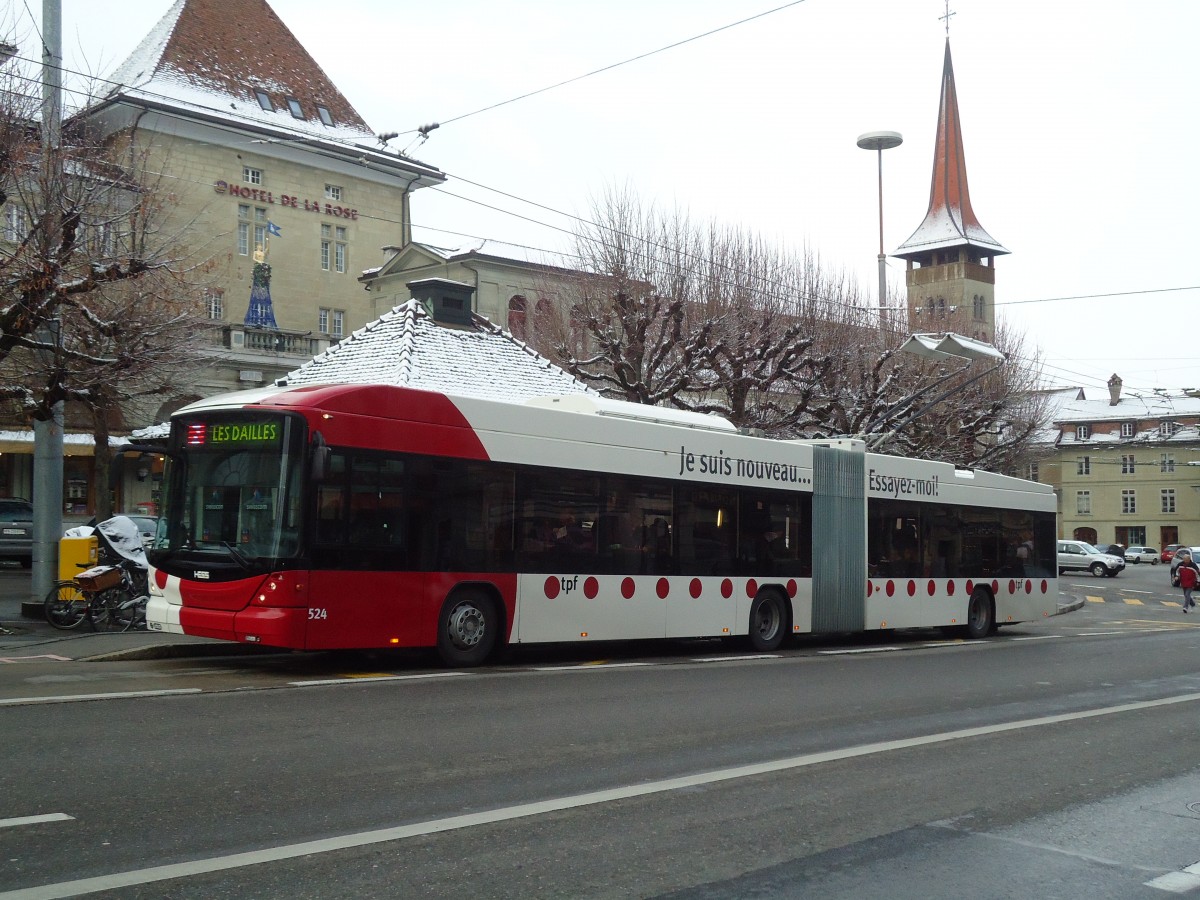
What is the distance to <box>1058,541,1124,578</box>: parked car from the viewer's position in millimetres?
63781

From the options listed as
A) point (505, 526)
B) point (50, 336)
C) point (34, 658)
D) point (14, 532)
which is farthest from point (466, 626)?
point (14, 532)

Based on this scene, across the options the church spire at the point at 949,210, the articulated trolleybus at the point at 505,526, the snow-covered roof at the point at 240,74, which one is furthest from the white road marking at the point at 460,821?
the church spire at the point at 949,210

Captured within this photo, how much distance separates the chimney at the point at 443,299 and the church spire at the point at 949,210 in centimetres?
6877

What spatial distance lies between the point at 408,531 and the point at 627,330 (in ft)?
57.7

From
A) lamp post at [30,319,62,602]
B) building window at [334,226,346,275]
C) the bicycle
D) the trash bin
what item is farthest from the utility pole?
building window at [334,226,346,275]

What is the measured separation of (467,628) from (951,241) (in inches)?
3302

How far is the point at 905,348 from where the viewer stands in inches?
1001

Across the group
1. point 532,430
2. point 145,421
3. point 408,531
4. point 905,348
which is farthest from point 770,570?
point 145,421

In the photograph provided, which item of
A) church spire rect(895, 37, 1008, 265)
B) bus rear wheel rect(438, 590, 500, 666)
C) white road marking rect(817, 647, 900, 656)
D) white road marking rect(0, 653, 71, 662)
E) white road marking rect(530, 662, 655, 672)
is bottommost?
white road marking rect(817, 647, 900, 656)

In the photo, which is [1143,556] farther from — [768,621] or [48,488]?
[48,488]

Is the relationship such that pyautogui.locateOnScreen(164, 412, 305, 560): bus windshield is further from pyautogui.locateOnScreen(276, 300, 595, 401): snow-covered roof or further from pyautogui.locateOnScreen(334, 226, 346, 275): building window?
pyautogui.locateOnScreen(334, 226, 346, 275): building window

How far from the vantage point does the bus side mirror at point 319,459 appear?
1233 cm

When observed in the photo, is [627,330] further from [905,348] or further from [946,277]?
[946,277]

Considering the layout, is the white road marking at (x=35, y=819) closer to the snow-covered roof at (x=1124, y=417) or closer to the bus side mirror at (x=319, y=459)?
the bus side mirror at (x=319, y=459)
